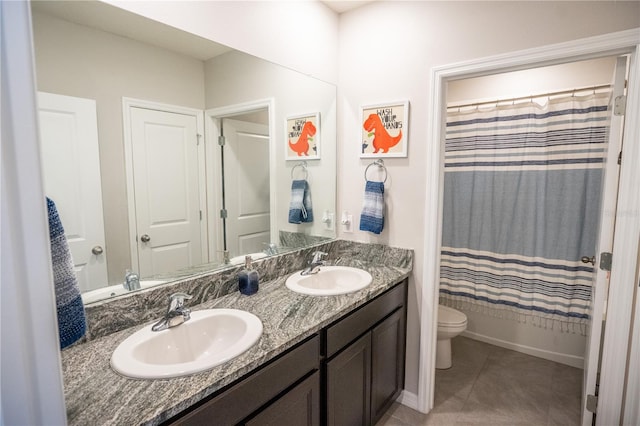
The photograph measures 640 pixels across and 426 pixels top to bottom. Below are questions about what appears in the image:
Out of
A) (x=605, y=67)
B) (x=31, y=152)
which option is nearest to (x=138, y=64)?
(x=31, y=152)

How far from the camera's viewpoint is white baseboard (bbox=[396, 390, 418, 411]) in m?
2.13

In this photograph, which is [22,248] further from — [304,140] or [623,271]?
[623,271]

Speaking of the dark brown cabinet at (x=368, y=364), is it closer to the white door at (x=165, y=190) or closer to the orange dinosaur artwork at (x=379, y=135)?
the white door at (x=165, y=190)

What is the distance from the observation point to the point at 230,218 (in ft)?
5.68

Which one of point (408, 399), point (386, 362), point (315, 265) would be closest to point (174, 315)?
point (315, 265)

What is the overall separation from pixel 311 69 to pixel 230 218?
1.07 meters

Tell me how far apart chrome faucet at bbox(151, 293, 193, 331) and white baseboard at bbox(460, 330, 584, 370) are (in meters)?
2.67

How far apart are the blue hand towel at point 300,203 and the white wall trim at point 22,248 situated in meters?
1.68

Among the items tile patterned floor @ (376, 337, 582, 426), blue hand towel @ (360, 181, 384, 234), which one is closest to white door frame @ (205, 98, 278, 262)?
blue hand towel @ (360, 181, 384, 234)

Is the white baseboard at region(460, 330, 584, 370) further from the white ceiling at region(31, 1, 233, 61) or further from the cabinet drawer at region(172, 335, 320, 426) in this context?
the white ceiling at region(31, 1, 233, 61)

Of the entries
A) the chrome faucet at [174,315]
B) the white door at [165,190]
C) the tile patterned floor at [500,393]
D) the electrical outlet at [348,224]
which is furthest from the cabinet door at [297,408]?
the electrical outlet at [348,224]

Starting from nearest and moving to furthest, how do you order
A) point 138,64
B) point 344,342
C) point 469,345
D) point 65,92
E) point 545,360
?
point 65,92, point 138,64, point 344,342, point 545,360, point 469,345

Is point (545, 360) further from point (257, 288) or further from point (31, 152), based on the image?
point (31, 152)

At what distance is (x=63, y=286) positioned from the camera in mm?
783
